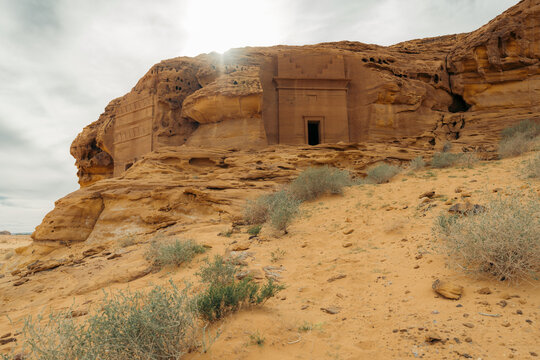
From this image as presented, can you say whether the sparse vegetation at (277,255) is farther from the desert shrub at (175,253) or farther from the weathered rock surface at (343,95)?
the weathered rock surface at (343,95)

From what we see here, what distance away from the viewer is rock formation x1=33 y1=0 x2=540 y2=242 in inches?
469

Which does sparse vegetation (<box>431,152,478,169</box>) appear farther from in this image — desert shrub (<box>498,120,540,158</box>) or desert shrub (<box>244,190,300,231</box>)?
desert shrub (<box>244,190,300,231</box>)

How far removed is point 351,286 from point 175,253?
10.0 feet

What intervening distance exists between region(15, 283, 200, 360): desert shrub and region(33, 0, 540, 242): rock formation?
8579 mm

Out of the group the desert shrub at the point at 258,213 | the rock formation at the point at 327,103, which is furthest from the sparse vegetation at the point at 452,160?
the desert shrub at the point at 258,213

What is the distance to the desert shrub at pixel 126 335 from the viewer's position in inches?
70.0

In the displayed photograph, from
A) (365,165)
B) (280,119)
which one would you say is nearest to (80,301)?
(365,165)

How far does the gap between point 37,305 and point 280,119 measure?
11.2 meters

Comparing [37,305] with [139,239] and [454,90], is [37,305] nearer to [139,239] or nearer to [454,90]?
[139,239]

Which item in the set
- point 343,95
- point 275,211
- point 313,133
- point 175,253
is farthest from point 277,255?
point 313,133

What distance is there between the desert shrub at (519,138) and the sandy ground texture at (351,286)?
337 cm

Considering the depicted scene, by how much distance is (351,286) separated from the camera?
3.30 m

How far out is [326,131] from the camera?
Answer: 13656 millimetres

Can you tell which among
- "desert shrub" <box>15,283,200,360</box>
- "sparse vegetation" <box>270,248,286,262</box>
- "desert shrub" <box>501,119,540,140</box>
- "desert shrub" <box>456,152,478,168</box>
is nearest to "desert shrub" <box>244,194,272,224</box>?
"sparse vegetation" <box>270,248,286,262</box>
